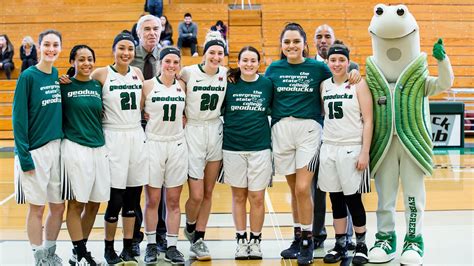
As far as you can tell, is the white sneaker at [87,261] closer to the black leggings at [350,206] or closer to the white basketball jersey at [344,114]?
the black leggings at [350,206]

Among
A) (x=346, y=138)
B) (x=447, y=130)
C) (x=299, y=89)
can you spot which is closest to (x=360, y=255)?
(x=346, y=138)

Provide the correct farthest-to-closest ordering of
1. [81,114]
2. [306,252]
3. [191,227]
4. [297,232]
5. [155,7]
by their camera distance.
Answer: [155,7] → [191,227] → [297,232] → [306,252] → [81,114]

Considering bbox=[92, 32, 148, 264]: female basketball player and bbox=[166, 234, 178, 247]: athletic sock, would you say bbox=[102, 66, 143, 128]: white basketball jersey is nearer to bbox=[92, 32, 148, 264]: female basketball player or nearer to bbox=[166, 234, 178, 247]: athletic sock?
bbox=[92, 32, 148, 264]: female basketball player

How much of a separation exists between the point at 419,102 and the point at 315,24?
10.7 metres

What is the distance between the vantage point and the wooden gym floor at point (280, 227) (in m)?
4.73

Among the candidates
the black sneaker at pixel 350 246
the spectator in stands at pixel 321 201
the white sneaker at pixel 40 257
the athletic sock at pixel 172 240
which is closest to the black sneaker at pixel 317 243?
the spectator in stands at pixel 321 201

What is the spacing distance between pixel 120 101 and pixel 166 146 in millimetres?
465

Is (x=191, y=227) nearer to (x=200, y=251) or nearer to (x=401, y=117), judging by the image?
(x=200, y=251)

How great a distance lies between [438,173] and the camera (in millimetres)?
8281

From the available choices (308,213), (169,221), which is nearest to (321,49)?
(308,213)

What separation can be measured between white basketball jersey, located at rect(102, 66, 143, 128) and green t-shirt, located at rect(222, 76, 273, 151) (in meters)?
0.70

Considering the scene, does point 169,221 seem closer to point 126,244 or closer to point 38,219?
point 126,244

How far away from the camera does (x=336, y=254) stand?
459 centimetres

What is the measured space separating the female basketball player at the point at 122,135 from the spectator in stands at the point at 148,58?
1.34ft
